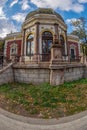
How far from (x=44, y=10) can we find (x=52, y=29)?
316 cm

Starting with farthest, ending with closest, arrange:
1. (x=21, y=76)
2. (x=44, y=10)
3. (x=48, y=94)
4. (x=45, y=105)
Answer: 1. (x=44, y=10)
2. (x=21, y=76)
3. (x=48, y=94)
4. (x=45, y=105)

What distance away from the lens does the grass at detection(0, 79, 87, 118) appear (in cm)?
641

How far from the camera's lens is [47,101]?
7527mm

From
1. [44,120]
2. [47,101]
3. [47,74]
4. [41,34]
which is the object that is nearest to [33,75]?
[47,74]

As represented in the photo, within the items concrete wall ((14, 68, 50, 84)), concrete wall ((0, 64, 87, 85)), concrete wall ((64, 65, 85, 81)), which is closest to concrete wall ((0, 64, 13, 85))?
concrete wall ((0, 64, 87, 85))

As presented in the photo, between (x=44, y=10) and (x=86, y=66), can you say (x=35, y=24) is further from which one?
(x=86, y=66)

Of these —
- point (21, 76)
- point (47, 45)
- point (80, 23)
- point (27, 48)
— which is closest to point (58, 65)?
point (21, 76)

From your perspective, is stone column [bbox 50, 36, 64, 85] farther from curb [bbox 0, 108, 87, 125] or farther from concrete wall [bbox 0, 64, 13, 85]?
curb [bbox 0, 108, 87, 125]

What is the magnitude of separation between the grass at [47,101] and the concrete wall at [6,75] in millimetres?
A: 1477

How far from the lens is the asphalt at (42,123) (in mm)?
5102

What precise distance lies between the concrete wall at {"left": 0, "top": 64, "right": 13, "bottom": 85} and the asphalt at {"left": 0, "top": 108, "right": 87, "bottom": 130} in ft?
17.1

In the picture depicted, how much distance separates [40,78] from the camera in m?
10.9

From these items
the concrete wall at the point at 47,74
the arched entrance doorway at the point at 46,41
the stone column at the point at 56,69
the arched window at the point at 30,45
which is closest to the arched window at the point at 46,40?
the arched entrance doorway at the point at 46,41

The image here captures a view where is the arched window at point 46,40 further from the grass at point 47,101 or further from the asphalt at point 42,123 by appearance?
the asphalt at point 42,123
